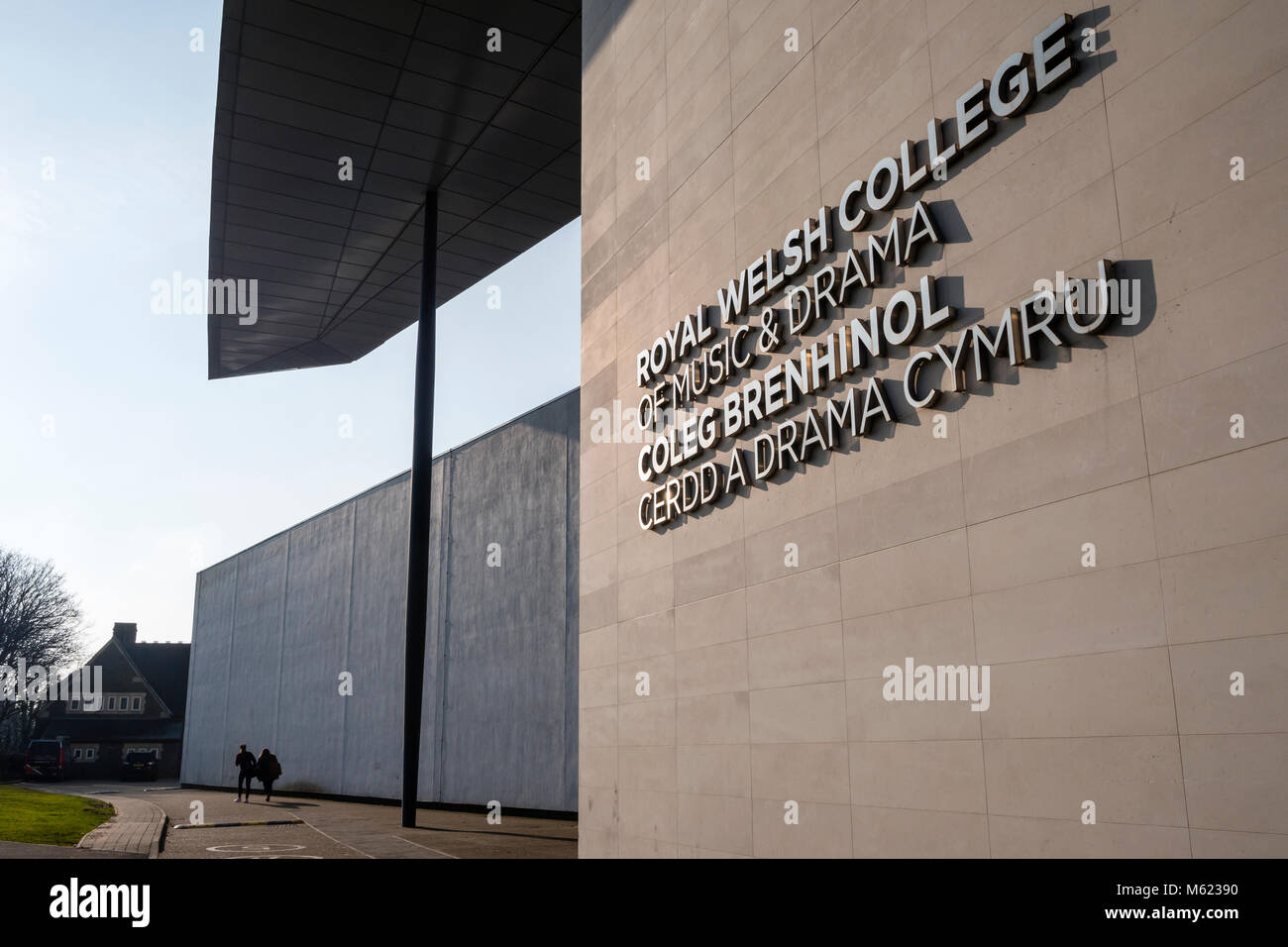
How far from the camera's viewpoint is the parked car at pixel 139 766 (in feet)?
160

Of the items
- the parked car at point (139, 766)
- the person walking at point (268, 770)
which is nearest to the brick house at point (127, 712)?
the parked car at point (139, 766)

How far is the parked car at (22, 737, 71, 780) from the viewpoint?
47.5 metres

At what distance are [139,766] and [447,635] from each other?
34976mm

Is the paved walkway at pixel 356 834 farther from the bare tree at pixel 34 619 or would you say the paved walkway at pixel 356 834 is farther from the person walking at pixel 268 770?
the bare tree at pixel 34 619

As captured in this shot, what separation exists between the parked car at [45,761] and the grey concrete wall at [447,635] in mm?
18364

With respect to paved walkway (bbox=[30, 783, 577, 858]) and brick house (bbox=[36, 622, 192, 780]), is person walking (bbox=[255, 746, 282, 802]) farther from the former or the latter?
brick house (bbox=[36, 622, 192, 780])

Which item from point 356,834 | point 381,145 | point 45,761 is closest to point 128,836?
point 356,834

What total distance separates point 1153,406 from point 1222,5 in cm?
200

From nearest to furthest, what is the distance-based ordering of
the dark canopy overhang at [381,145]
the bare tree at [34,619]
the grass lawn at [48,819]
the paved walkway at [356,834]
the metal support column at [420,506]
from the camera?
the paved walkway at [356,834]
the grass lawn at [48,819]
the dark canopy overhang at [381,145]
the metal support column at [420,506]
the bare tree at [34,619]

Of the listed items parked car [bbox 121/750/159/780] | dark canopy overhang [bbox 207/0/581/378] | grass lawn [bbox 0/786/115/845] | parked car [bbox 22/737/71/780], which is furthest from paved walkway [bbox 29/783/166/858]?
parked car [bbox 22/737/71/780]

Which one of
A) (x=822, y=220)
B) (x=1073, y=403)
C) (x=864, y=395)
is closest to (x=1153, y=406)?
(x=1073, y=403)

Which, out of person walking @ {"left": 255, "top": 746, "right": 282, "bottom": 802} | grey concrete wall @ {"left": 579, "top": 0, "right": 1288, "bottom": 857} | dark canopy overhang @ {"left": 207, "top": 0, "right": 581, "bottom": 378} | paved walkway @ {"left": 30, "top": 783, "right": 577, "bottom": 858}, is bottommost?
paved walkway @ {"left": 30, "top": 783, "right": 577, "bottom": 858}

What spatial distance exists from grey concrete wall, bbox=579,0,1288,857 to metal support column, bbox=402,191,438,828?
9.31m

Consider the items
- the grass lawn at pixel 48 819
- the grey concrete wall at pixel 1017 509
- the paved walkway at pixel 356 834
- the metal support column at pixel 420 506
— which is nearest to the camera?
the grey concrete wall at pixel 1017 509
